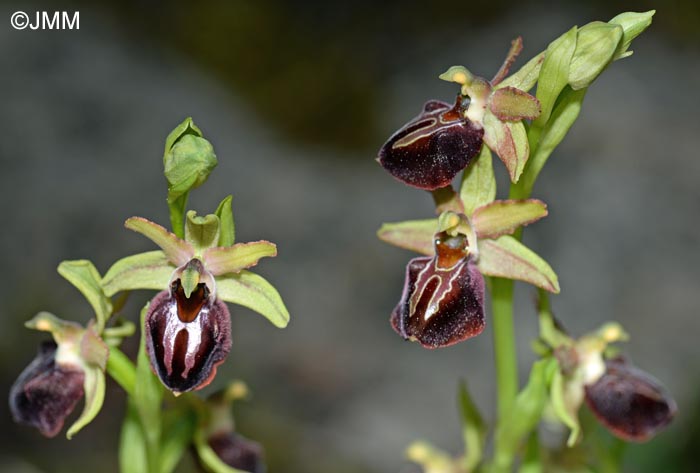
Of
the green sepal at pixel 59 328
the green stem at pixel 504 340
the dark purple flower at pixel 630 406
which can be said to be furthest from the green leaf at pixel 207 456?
the dark purple flower at pixel 630 406

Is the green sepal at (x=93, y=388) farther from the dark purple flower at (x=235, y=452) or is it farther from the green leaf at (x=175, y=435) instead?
the dark purple flower at (x=235, y=452)

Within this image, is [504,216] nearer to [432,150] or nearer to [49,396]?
[432,150]

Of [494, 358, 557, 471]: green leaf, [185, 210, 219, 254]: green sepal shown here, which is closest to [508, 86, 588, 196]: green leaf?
[494, 358, 557, 471]: green leaf

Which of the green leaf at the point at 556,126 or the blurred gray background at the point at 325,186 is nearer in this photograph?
Result: the green leaf at the point at 556,126

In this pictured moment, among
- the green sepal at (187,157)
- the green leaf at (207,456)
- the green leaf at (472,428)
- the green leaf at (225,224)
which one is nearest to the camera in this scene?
the green sepal at (187,157)

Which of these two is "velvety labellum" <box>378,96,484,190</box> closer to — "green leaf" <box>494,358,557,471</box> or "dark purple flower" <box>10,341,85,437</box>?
"green leaf" <box>494,358,557,471</box>

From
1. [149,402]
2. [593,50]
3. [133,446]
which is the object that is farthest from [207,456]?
[593,50]

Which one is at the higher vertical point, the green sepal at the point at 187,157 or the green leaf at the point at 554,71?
the green leaf at the point at 554,71

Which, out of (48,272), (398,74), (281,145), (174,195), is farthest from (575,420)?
(398,74)
